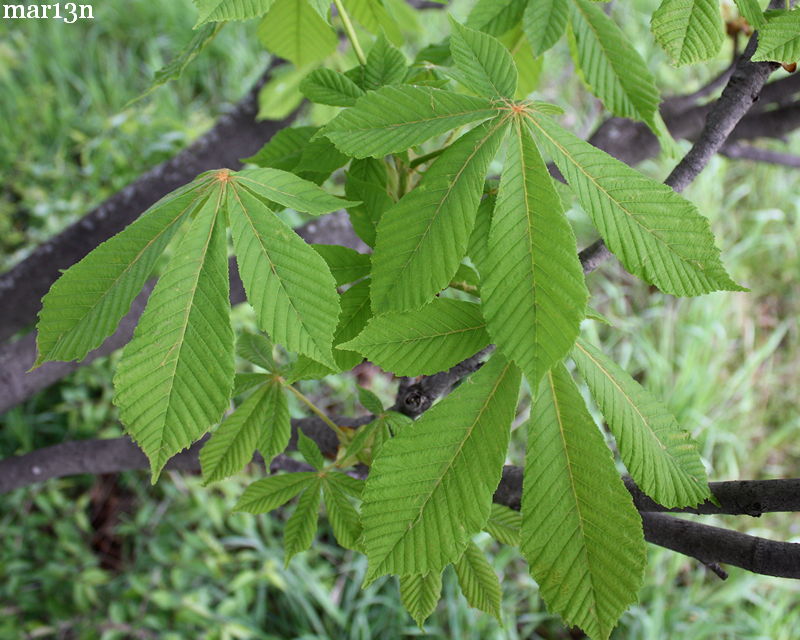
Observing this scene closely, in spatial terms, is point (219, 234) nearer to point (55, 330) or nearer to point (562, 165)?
point (55, 330)

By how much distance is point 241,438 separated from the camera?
77cm

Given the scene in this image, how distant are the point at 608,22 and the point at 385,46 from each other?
0.80 ft

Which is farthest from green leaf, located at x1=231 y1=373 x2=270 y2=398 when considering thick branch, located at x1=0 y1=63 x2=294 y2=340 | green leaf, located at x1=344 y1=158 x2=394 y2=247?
thick branch, located at x1=0 y1=63 x2=294 y2=340

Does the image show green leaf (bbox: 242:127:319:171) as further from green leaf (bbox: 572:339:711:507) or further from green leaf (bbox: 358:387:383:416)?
green leaf (bbox: 572:339:711:507)

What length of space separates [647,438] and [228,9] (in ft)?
1.61

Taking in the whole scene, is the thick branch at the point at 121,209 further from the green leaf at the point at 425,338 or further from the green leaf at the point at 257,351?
the green leaf at the point at 425,338

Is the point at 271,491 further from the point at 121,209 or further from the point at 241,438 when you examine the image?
the point at 121,209

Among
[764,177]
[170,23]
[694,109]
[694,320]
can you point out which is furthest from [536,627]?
[170,23]

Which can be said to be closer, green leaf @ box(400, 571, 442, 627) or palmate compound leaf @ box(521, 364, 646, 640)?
palmate compound leaf @ box(521, 364, 646, 640)

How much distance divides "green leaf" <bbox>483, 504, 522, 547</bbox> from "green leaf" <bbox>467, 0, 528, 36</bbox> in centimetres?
52

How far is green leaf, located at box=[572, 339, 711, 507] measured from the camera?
0.53 metres

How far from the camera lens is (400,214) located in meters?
0.53

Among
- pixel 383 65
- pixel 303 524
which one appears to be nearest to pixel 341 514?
pixel 303 524

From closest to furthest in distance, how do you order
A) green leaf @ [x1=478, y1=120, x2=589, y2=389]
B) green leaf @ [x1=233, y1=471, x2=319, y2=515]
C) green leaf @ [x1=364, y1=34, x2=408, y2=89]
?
green leaf @ [x1=478, y1=120, x2=589, y2=389]
green leaf @ [x1=364, y1=34, x2=408, y2=89]
green leaf @ [x1=233, y1=471, x2=319, y2=515]
